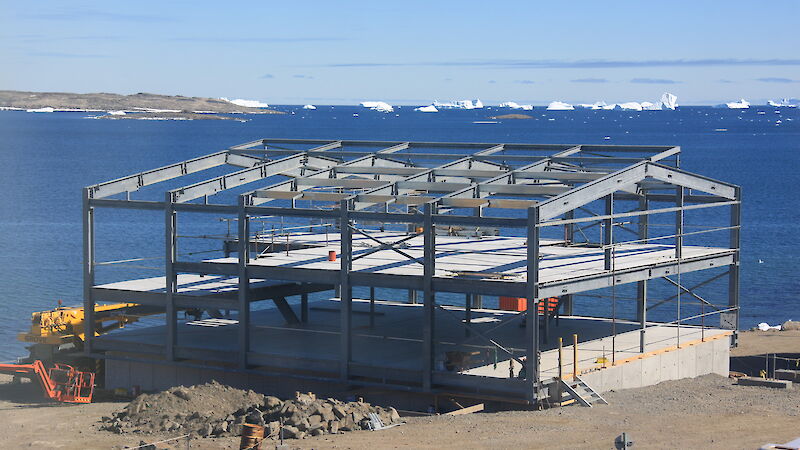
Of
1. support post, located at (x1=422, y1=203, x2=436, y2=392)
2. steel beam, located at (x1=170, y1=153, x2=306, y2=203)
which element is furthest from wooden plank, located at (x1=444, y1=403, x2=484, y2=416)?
steel beam, located at (x1=170, y1=153, x2=306, y2=203)

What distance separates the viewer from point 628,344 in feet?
114

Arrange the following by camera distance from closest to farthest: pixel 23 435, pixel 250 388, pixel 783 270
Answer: pixel 23 435 < pixel 250 388 < pixel 783 270

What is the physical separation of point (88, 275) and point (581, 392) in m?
14.8

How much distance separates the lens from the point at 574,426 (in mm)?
27078

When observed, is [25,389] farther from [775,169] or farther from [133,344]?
[775,169]

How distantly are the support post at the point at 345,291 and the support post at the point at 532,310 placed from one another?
481 centimetres

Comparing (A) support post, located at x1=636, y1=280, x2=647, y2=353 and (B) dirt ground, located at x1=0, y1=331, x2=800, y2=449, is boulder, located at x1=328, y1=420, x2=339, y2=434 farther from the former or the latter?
(A) support post, located at x1=636, y1=280, x2=647, y2=353

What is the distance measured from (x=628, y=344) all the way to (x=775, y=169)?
4585 inches

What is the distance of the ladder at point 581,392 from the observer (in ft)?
96.0

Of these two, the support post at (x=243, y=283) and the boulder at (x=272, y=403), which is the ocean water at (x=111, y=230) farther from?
the boulder at (x=272, y=403)

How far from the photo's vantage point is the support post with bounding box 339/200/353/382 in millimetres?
30719

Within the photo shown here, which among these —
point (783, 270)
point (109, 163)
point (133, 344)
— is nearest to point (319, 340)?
point (133, 344)

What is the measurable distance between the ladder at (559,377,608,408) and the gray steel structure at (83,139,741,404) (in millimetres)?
940

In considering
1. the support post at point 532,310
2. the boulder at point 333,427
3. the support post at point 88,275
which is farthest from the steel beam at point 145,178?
the support post at point 532,310
